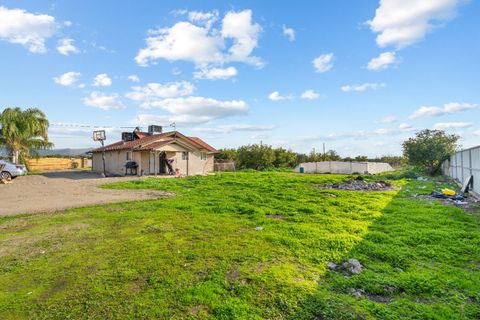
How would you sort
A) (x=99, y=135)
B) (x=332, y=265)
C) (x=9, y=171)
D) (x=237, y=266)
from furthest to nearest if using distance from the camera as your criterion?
1. (x=99, y=135)
2. (x=9, y=171)
3. (x=332, y=265)
4. (x=237, y=266)

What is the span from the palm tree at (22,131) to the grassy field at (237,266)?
22683 millimetres

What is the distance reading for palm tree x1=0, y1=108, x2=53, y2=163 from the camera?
81.7ft

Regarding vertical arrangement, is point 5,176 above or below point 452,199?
above

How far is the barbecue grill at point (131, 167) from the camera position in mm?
23297

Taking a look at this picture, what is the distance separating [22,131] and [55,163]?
11884 millimetres

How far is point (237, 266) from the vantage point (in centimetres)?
428

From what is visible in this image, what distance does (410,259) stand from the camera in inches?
186

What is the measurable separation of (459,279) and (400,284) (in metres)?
0.93

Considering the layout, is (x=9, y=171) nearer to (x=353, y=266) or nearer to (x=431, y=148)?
(x=353, y=266)

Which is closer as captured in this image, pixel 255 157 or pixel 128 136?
pixel 128 136

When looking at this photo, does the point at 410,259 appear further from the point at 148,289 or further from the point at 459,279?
the point at 148,289

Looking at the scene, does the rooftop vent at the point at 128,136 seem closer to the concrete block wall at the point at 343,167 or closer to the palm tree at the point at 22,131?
the palm tree at the point at 22,131

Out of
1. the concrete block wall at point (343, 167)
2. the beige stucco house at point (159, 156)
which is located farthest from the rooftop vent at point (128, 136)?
the concrete block wall at point (343, 167)

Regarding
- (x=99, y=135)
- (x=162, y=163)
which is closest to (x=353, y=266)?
(x=162, y=163)
